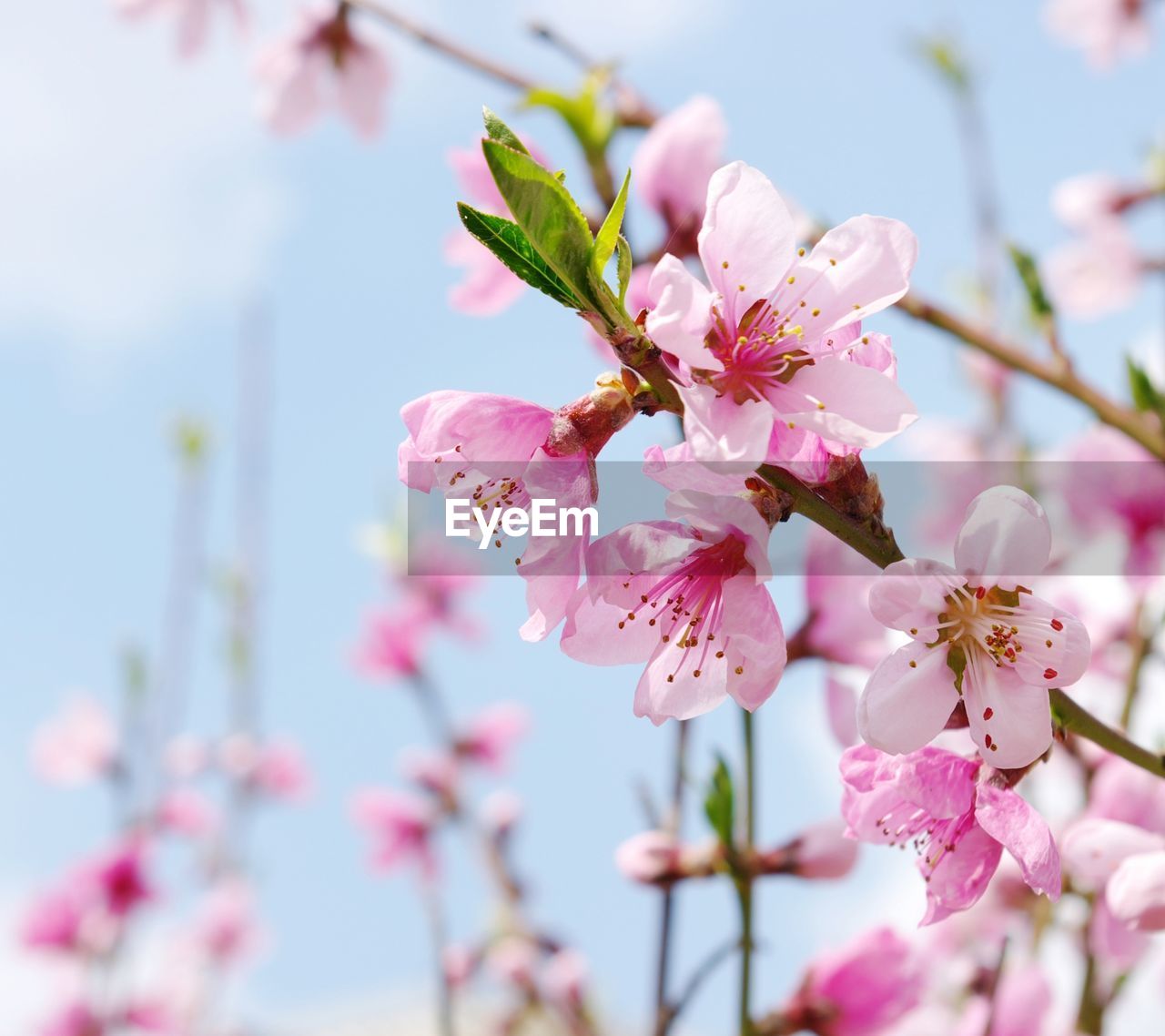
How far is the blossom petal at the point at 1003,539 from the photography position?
2.00ft

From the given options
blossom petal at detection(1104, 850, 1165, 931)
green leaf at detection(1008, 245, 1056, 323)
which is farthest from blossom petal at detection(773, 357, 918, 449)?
green leaf at detection(1008, 245, 1056, 323)

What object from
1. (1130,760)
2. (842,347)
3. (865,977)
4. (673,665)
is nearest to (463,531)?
(673,665)

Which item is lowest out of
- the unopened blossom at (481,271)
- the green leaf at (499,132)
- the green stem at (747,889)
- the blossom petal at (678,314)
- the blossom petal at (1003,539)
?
the green stem at (747,889)

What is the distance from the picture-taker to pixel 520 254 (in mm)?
606

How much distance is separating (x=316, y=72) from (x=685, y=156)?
894 mm

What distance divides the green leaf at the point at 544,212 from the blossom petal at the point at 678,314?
0.04m

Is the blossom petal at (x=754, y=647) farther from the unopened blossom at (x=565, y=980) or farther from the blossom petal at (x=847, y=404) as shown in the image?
the unopened blossom at (x=565, y=980)

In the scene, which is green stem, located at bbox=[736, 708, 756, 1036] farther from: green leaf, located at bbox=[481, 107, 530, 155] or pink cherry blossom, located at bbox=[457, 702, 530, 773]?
pink cherry blossom, located at bbox=[457, 702, 530, 773]

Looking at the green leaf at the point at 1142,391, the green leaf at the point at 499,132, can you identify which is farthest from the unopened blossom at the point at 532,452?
the green leaf at the point at 1142,391

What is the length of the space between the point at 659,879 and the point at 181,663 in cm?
167

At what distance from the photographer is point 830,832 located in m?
1.11

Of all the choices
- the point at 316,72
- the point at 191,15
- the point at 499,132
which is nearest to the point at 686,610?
the point at 499,132

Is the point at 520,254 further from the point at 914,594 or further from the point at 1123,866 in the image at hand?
the point at 1123,866

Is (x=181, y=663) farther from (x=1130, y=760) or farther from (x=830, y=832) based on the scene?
(x=1130, y=760)
